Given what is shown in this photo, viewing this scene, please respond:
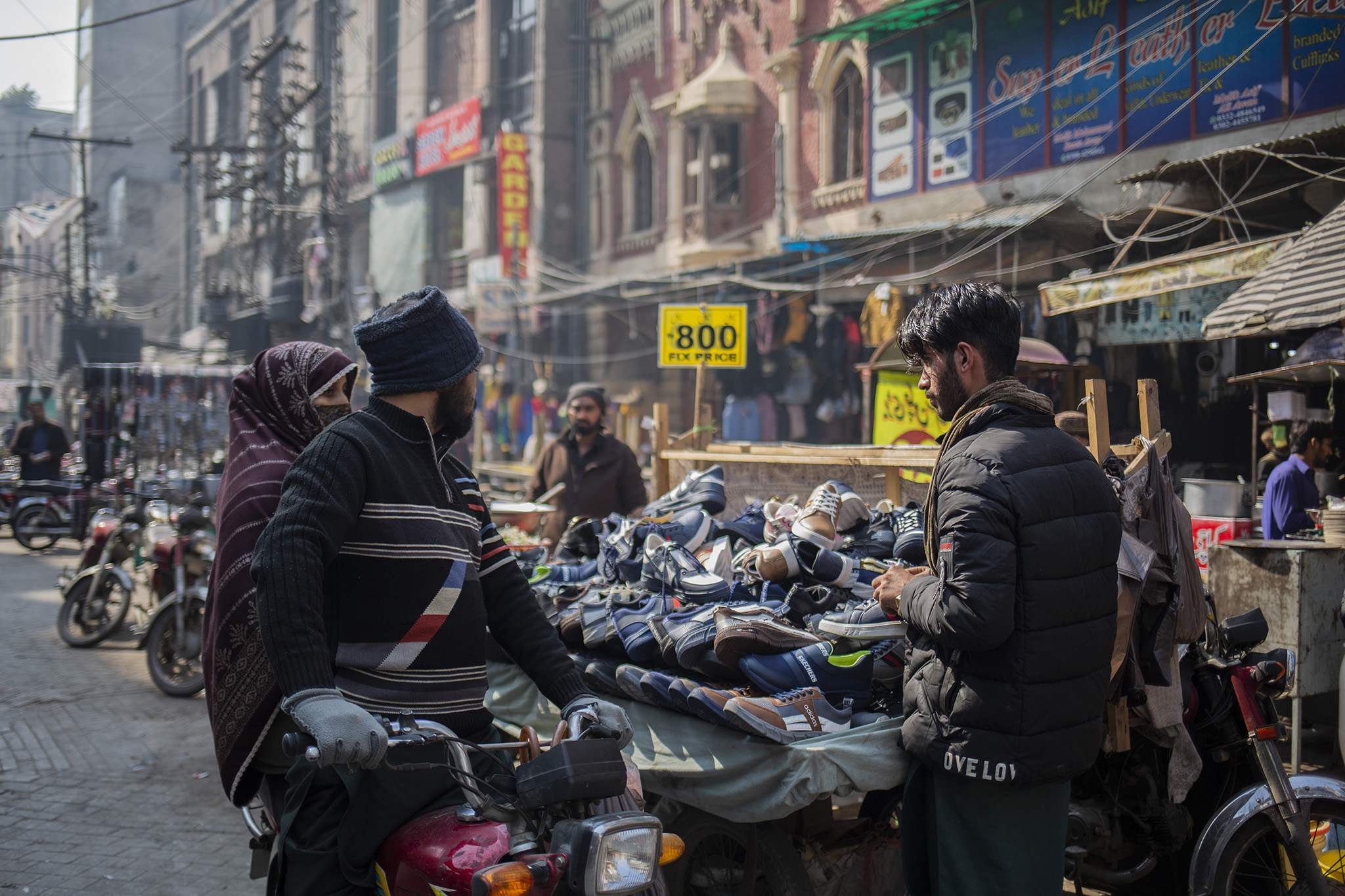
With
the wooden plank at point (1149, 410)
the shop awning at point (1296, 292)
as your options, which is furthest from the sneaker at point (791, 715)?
the shop awning at point (1296, 292)

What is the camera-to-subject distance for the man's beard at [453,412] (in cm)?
240

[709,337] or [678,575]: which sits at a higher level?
[709,337]

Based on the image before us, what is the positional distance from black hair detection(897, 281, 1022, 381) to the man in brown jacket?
442cm

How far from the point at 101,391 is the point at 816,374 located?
1200 cm

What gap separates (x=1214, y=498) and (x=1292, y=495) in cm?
130

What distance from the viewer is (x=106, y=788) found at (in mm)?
5359

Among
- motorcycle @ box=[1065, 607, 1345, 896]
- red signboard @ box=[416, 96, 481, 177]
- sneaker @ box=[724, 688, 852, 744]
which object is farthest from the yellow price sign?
red signboard @ box=[416, 96, 481, 177]

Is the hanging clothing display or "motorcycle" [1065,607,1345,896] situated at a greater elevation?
the hanging clothing display

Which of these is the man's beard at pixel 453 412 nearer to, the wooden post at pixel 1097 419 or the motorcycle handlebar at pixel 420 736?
the motorcycle handlebar at pixel 420 736

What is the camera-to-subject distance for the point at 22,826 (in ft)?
15.5

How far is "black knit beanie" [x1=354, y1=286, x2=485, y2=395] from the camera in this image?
7.54 feet

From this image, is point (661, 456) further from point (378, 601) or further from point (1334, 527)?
point (378, 601)

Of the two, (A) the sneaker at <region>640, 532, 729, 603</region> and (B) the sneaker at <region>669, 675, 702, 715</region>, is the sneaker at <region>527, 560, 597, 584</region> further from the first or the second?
(B) the sneaker at <region>669, 675, 702, 715</region>

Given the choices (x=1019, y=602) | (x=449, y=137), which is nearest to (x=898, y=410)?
(x=1019, y=602)
